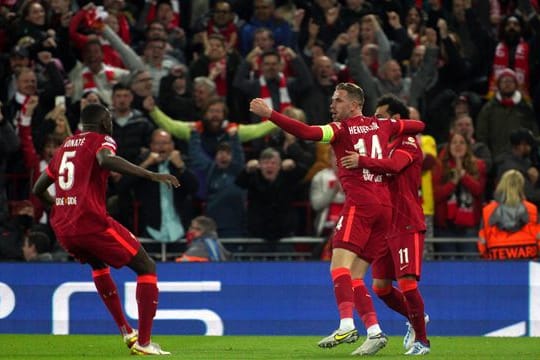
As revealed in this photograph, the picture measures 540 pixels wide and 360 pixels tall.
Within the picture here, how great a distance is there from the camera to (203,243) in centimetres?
1636

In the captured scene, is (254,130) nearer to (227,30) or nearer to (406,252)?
(227,30)

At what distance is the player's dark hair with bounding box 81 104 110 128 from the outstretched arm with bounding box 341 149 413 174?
2.27m

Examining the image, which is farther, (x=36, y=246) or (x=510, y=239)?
(x=36, y=246)

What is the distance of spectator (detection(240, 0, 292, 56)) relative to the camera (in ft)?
65.2

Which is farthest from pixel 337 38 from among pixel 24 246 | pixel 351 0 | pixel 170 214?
pixel 24 246

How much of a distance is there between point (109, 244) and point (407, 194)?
2736 mm

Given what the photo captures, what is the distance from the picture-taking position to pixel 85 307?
16016 mm

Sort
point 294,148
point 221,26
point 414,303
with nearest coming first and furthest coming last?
point 414,303 → point 294,148 → point 221,26

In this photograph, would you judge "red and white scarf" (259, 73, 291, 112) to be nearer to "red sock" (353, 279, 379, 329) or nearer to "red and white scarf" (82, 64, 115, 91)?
"red and white scarf" (82, 64, 115, 91)

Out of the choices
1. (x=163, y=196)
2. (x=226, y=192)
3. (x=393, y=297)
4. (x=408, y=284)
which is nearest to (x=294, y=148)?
(x=226, y=192)

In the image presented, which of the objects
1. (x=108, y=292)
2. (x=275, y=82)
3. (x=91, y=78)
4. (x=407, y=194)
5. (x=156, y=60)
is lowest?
(x=108, y=292)

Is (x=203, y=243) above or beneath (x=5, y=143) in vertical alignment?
beneath

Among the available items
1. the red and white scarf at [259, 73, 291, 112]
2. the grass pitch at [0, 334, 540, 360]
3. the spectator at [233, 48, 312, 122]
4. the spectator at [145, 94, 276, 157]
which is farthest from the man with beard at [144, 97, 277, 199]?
the grass pitch at [0, 334, 540, 360]

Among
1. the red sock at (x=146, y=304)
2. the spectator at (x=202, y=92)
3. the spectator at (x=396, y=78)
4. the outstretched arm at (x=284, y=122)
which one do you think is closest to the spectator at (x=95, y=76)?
the spectator at (x=202, y=92)
